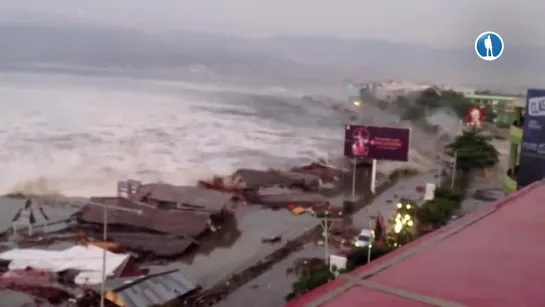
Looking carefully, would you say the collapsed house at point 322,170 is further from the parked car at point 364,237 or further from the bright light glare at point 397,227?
the bright light glare at point 397,227

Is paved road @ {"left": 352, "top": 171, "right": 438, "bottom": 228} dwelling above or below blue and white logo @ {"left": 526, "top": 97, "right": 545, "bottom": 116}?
below

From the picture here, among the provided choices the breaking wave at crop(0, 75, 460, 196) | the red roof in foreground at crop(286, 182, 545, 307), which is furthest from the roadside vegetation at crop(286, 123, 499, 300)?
the red roof in foreground at crop(286, 182, 545, 307)

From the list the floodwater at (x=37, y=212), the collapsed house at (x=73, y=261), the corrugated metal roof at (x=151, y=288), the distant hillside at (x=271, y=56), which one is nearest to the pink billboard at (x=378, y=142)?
the distant hillside at (x=271, y=56)

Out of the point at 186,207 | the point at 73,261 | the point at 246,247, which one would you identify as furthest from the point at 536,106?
the point at 73,261

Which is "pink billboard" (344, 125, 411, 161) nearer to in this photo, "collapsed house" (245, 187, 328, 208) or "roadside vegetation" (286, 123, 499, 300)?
"roadside vegetation" (286, 123, 499, 300)

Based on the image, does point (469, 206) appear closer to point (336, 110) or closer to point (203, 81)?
point (336, 110)

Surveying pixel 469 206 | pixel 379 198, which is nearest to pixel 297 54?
pixel 379 198
